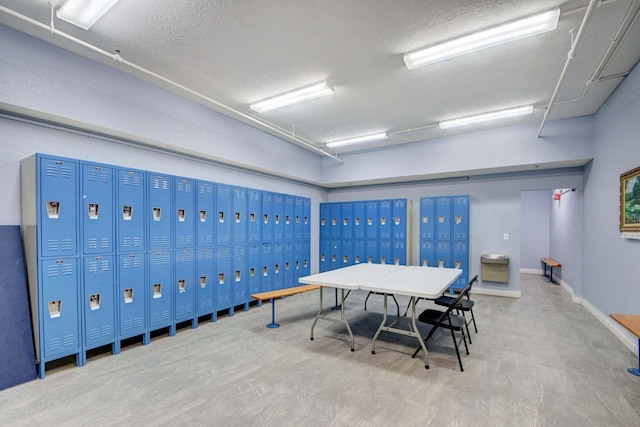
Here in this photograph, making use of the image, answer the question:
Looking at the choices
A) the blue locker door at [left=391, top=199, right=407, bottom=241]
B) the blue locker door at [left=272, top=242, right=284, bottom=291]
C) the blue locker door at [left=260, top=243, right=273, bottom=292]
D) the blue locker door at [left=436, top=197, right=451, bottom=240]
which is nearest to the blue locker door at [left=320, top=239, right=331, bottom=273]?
the blue locker door at [left=391, top=199, right=407, bottom=241]

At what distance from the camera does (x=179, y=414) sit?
2270 mm

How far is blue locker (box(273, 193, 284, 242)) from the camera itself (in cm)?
598

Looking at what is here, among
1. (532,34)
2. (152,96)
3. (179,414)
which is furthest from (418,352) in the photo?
(152,96)

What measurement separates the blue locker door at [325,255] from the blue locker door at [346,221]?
50cm

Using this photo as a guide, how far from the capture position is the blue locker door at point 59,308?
2.87 meters

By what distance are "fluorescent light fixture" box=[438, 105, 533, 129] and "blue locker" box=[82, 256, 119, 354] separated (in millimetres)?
5548

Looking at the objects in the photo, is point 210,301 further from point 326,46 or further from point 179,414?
point 326,46

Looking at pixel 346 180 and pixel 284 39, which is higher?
pixel 284 39

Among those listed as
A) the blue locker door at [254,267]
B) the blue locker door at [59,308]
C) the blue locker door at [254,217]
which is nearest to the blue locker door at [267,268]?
the blue locker door at [254,267]

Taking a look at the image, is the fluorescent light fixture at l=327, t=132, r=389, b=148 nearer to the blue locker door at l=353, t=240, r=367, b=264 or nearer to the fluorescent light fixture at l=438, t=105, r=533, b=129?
the fluorescent light fixture at l=438, t=105, r=533, b=129

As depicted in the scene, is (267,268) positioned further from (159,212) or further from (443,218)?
(443,218)

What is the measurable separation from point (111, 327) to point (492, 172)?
722 centimetres

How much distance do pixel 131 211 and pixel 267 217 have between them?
254 cm

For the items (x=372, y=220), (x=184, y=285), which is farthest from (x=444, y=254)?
(x=184, y=285)
